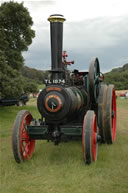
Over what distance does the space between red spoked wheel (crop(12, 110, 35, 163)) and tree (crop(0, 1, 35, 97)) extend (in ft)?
30.4

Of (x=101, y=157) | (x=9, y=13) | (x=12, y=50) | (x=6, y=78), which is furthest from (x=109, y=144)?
(x=9, y=13)

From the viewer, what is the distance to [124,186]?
394cm

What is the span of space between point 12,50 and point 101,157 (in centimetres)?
1159

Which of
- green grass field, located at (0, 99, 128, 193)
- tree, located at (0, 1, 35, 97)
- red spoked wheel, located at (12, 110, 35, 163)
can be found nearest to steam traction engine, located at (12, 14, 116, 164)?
red spoked wheel, located at (12, 110, 35, 163)

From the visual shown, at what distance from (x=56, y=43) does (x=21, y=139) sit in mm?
2112

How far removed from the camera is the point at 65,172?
458 cm

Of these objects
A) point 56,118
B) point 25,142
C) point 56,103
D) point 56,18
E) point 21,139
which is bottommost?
point 25,142

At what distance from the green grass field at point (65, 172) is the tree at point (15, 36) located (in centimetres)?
929

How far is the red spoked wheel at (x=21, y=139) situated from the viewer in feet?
16.6

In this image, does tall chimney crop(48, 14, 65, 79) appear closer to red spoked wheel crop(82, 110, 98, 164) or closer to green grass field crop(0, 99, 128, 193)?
red spoked wheel crop(82, 110, 98, 164)

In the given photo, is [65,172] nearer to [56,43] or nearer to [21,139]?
[21,139]

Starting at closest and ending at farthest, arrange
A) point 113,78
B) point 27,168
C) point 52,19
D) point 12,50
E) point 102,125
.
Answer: point 27,168, point 52,19, point 102,125, point 12,50, point 113,78

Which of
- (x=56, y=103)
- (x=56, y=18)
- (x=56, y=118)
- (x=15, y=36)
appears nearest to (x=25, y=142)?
(x=56, y=118)

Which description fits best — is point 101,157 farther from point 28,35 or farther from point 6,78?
point 28,35
